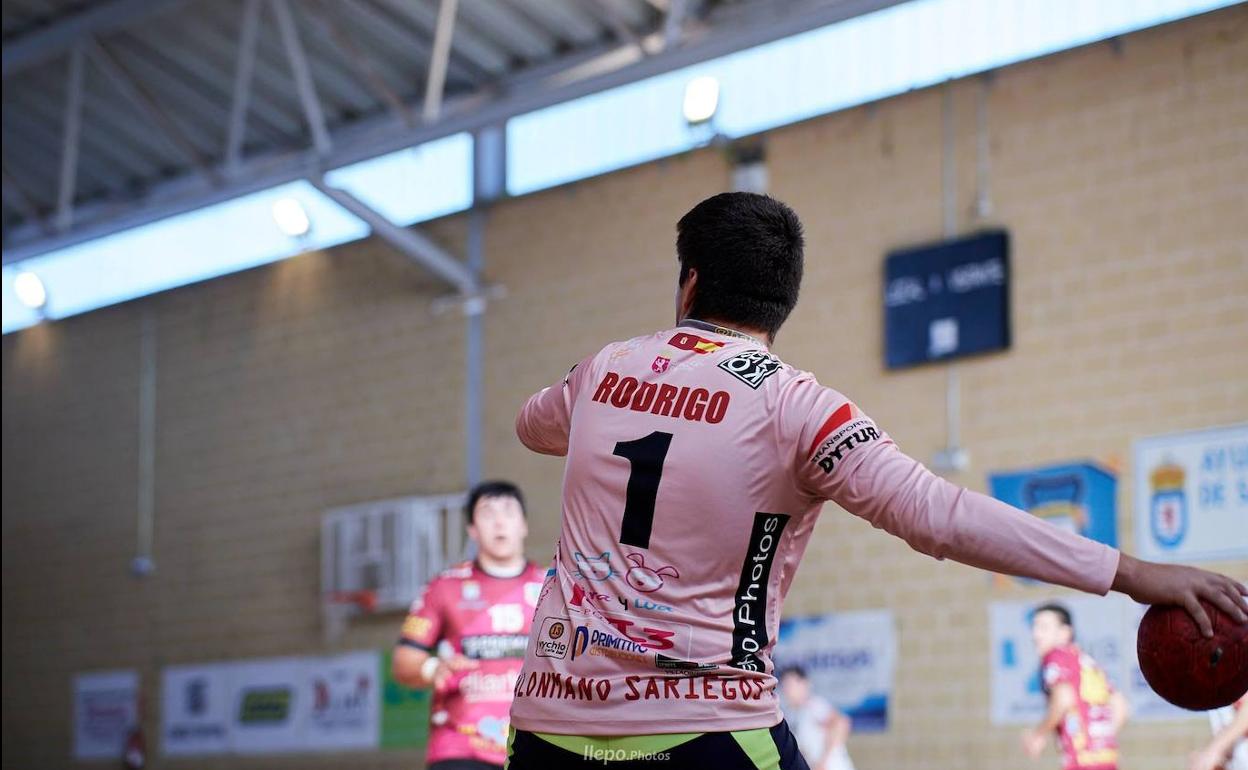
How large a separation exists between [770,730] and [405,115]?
9.91m

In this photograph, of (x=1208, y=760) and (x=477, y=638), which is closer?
(x=477, y=638)

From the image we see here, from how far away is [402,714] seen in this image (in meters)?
12.5

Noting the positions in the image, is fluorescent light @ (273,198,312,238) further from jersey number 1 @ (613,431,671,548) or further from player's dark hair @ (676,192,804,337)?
jersey number 1 @ (613,431,671,548)

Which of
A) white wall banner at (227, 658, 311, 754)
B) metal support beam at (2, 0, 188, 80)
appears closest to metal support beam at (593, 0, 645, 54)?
metal support beam at (2, 0, 188, 80)

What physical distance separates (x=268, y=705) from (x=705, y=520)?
12.1 meters

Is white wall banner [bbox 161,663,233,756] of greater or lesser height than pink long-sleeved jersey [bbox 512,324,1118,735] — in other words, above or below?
below

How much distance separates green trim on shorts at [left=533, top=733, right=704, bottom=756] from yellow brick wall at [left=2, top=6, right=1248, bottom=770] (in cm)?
726

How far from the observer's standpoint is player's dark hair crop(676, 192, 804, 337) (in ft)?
7.69

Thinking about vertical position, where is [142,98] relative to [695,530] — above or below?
above

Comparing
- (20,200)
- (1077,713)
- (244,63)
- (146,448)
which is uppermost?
(244,63)

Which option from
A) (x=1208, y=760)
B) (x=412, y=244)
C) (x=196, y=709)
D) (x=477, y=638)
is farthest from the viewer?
(x=196, y=709)

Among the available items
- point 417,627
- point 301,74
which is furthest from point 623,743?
point 301,74

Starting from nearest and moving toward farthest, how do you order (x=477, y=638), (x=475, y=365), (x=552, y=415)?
(x=552, y=415)
(x=477, y=638)
(x=475, y=365)

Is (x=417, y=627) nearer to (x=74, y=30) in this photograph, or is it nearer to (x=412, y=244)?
(x=412, y=244)
